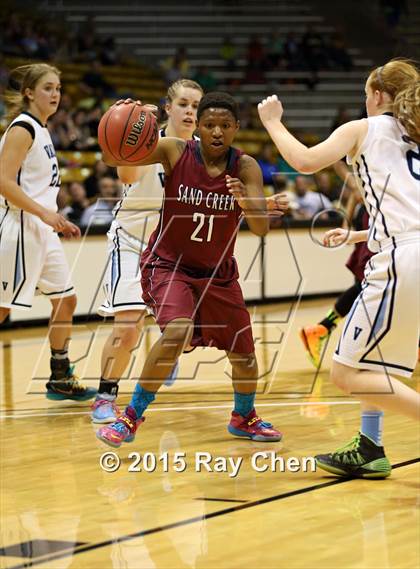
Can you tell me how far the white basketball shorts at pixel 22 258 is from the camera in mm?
6477

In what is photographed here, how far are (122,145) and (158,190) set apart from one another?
1155 mm

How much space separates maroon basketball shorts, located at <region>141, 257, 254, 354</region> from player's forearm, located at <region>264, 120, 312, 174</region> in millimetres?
1143

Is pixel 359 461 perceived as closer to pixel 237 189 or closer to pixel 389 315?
pixel 389 315

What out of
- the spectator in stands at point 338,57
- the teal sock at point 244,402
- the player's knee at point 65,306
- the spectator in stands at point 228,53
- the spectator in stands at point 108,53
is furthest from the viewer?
the spectator in stands at point 338,57

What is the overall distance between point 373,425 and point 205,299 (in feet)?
3.39


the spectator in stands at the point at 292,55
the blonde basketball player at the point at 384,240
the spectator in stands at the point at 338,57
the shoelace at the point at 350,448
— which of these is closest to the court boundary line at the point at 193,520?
the shoelace at the point at 350,448

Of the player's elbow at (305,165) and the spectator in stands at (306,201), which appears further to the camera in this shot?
the spectator in stands at (306,201)

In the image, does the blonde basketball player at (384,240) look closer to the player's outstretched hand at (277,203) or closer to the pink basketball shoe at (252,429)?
the player's outstretched hand at (277,203)

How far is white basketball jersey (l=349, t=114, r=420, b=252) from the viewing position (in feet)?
13.7

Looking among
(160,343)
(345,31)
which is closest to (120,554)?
(160,343)

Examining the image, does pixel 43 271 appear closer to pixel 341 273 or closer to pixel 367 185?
pixel 367 185

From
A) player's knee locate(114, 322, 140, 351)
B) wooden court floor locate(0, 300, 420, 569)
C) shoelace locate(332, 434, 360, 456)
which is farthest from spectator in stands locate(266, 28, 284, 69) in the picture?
shoelace locate(332, 434, 360, 456)

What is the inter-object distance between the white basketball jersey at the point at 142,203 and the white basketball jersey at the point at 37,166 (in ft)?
1.73

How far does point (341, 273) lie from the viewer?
44.3ft
